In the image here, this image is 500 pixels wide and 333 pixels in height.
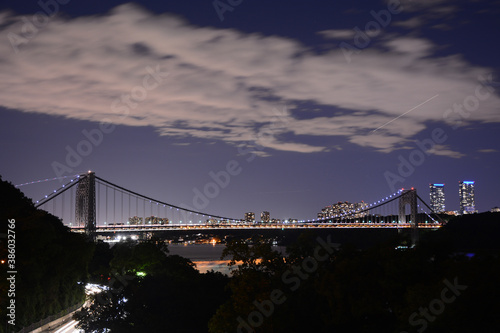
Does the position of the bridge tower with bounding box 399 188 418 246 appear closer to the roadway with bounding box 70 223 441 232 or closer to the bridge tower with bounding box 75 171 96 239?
the roadway with bounding box 70 223 441 232

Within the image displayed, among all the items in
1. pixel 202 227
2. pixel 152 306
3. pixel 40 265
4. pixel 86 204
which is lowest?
pixel 152 306

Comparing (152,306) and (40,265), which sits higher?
(40,265)

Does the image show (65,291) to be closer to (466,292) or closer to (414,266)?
(414,266)

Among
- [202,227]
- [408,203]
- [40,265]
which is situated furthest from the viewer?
[408,203]

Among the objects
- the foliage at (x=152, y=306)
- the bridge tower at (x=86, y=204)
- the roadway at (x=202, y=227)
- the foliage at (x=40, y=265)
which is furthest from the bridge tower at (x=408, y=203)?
the foliage at (x=152, y=306)

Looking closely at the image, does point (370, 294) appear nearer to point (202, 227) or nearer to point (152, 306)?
point (152, 306)

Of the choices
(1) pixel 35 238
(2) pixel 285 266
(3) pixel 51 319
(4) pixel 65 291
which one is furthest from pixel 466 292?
(4) pixel 65 291

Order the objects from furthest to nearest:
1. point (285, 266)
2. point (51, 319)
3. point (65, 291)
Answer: point (65, 291) → point (51, 319) → point (285, 266)

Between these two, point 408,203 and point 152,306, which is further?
point 408,203

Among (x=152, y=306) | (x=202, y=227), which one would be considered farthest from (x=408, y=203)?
(x=152, y=306)
